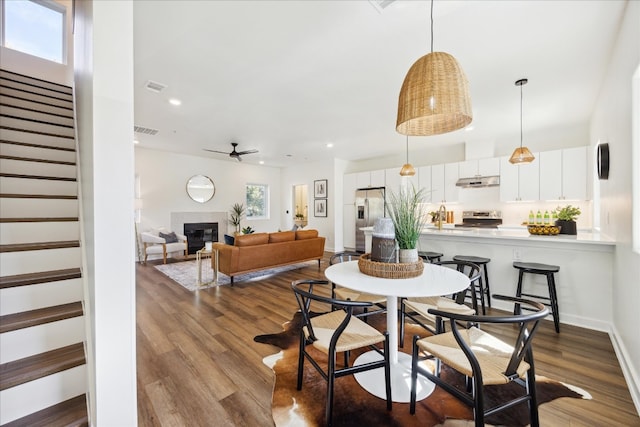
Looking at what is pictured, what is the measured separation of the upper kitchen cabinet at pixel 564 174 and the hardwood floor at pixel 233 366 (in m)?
2.98

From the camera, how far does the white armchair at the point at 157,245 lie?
570 centimetres

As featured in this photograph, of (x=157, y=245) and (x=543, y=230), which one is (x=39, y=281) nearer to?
(x=543, y=230)

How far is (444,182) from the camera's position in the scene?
604 centimetres

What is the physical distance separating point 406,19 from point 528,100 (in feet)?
8.94

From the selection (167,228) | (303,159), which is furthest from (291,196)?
(167,228)

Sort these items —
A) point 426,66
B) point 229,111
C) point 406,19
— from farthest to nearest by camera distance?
1. point 229,111
2. point 406,19
3. point 426,66

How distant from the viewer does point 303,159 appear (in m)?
7.92

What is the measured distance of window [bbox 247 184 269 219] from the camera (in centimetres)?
878

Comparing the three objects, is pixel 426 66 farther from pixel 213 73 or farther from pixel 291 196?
pixel 291 196

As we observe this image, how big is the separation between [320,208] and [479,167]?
4305 mm

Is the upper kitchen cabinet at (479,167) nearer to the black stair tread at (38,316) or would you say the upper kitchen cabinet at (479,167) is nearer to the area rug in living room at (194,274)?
the area rug in living room at (194,274)

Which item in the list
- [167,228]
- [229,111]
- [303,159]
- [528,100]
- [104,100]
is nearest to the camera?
[104,100]

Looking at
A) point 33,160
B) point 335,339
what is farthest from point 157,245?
point 335,339

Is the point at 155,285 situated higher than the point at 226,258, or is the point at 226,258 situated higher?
the point at 226,258
